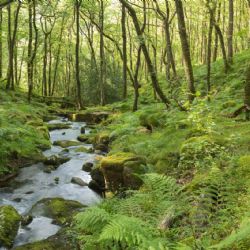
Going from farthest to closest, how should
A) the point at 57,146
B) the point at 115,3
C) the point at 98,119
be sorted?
the point at 115,3 < the point at 98,119 < the point at 57,146

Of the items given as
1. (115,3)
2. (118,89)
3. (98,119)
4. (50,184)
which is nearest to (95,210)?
(50,184)

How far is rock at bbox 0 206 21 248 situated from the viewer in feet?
25.0

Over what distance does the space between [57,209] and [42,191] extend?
1.87m

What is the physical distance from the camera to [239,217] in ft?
14.0

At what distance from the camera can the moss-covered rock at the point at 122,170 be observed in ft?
29.7

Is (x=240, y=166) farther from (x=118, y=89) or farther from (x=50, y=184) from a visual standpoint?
(x=118, y=89)

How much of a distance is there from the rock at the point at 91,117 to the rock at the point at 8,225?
546 inches

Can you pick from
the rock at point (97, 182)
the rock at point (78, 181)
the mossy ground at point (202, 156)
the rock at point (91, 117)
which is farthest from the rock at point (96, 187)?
the rock at point (91, 117)

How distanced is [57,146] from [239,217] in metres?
13.1

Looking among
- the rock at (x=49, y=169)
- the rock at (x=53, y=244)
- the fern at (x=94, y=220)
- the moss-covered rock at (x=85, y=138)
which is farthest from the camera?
the moss-covered rock at (x=85, y=138)

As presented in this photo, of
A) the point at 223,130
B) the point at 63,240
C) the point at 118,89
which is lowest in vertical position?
the point at 63,240

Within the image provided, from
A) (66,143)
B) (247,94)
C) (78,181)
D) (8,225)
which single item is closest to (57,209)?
(8,225)

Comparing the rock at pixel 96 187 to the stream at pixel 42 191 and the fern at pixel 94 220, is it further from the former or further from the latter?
the fern at pixel 94 220

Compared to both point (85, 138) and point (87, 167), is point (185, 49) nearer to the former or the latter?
point (87, 167)
